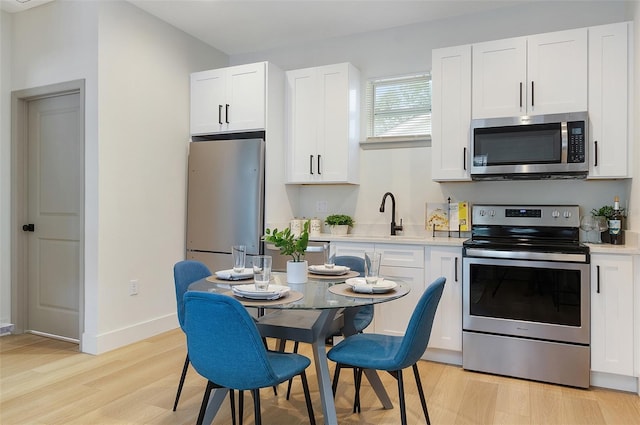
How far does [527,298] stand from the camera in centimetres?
290

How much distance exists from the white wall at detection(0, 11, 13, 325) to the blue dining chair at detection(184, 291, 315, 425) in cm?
311

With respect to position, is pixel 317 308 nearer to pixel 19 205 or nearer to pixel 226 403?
pixel 226 403

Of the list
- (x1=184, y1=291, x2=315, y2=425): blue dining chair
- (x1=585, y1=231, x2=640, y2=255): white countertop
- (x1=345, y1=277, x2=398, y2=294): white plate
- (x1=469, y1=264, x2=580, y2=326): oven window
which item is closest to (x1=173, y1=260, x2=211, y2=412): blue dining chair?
(x1=184, y1=291, x2=315, y2=425): blue dining chair

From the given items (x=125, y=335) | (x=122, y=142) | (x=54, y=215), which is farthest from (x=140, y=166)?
(x=125, y=335)

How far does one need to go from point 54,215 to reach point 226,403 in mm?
2418

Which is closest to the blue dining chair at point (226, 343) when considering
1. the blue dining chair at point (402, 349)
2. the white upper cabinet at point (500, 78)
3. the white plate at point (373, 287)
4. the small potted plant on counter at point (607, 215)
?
the blue dining chair at point (402, 349)

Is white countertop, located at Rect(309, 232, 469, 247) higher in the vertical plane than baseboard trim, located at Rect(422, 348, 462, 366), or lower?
higher

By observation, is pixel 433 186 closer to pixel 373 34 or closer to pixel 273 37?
pixel 373 34

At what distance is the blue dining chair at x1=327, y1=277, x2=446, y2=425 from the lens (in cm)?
188

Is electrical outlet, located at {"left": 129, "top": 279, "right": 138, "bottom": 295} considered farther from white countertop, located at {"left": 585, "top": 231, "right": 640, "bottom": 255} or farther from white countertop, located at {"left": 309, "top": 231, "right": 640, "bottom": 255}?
white countertop, located at {"left": 585, "top": 231, "right": 640, "bottom": 255}

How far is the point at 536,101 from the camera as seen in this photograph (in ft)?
10.2

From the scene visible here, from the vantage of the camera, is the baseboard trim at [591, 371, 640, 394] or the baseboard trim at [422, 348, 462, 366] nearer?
the baseboard trim at [591, 371, 640, 394]

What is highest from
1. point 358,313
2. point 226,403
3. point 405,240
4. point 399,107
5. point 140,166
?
point 399,107

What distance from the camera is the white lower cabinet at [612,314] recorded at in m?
2.69
